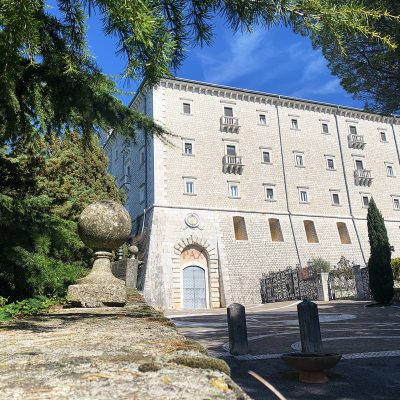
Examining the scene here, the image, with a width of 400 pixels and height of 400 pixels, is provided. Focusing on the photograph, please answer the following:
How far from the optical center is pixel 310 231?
1236 inches

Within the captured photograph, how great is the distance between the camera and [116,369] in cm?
166

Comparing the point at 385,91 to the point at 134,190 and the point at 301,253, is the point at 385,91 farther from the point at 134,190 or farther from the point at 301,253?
the point at 134,190

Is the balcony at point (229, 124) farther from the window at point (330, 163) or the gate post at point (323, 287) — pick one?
the gate post at point (323, 287)

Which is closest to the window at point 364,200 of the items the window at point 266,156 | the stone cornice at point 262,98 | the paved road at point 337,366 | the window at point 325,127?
the window at point 325,127

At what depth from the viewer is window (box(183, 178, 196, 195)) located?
28125 millimetres

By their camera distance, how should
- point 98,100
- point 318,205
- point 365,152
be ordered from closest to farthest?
point 98,100 < point 318,205 < point 365,152

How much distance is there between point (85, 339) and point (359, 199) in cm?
3358

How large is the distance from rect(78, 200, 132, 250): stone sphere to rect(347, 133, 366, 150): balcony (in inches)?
1235

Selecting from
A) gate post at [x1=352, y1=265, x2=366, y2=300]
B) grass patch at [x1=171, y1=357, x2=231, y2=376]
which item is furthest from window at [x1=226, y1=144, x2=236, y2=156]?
grass patch at [x1=171, y1=357, x2=231, y2=376]

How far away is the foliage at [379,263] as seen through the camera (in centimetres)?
1722

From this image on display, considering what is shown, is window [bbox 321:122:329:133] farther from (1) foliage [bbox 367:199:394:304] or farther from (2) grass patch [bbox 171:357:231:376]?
(2) grass patch [bbox 171:357:231:376]

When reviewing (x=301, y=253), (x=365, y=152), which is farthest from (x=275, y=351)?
(x=365, y=152)

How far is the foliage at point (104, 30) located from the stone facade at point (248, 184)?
20953mm

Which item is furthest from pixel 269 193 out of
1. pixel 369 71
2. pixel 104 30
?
pixel 104 30
